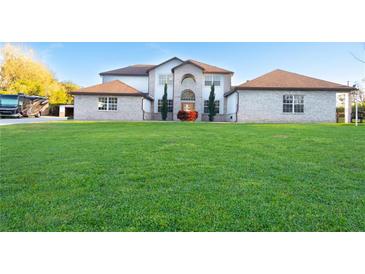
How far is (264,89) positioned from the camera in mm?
16047

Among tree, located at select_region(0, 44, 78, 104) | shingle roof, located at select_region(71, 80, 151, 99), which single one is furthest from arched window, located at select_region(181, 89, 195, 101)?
tree, located at select_region(0, 44, 78, 104)

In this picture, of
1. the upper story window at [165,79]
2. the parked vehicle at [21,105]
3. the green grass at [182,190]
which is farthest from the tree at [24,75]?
the upper story window at [165,79]

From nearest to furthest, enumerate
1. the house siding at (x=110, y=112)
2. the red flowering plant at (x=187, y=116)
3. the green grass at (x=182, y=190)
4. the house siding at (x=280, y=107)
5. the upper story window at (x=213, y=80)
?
1. the green grass at (x=182, y=190)
2. the house siding at (x=280, y=107)
3. the house siding at (x=110, y=112)
4. the red flowering plant at (x=187, y=116)
5. the upper story window at (x=213, y=80)

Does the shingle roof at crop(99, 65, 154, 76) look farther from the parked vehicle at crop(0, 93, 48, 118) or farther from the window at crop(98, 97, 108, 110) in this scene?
the parked vehicle at crop(0, 93, 48, 118)

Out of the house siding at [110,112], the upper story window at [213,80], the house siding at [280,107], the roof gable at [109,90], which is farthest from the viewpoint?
the upper story window at [213,80]

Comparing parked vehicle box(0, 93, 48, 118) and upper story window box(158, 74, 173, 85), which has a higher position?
upper story window box(158, 74, 173, 85)

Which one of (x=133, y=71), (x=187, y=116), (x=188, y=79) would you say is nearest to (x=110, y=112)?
(x=187, y=116)

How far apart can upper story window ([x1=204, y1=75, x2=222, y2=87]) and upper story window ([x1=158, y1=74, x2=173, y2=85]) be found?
2.73 m

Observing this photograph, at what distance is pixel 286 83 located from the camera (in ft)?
52.9

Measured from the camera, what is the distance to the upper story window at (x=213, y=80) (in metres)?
20.3

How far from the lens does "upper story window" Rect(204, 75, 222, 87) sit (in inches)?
798

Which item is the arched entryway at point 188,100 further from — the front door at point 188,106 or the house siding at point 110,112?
the house siding at point 110,112

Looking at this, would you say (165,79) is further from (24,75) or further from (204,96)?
(24,75)
